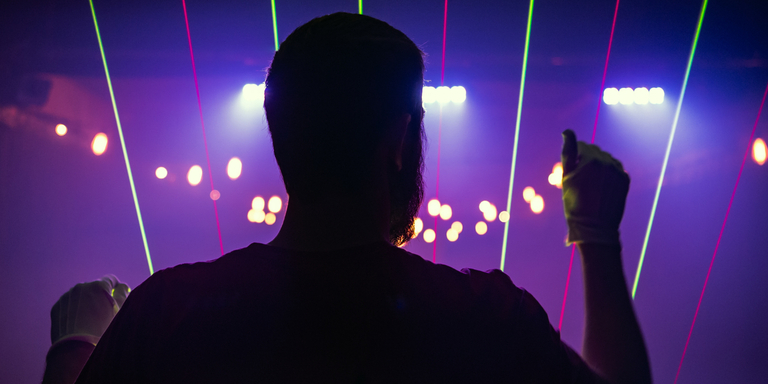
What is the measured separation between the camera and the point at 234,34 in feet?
7.76

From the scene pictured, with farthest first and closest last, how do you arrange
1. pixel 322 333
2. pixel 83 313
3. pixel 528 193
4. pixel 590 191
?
pixel 528 193 < pixel 83 313 < pixel 590 191 < pixel 322 333

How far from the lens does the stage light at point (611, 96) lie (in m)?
2.44

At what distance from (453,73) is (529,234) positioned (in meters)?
1.15

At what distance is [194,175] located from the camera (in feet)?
8.03

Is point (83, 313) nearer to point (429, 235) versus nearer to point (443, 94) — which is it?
point (429, 235)

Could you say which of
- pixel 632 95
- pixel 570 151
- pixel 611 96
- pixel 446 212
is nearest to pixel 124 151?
pixel 446 212

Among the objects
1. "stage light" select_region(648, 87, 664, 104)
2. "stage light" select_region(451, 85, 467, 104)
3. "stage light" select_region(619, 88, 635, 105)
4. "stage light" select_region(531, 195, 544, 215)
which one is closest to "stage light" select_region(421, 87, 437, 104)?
"stage light" select_region(451, 85, 467, 104)

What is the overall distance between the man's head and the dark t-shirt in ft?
0.33

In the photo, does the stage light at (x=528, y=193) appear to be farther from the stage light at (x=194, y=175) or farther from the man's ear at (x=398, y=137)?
the man's ear at (x=398, y=137)

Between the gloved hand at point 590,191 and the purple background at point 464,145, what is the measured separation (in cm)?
200

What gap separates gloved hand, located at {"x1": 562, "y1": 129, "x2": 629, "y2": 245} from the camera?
0.45 meters

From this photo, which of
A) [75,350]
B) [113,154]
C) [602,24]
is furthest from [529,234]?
[113,154]

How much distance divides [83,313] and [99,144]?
88.4 inches

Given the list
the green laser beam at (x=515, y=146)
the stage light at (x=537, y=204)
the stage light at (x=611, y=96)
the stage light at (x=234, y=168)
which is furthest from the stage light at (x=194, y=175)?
the stage light at (x=611, y=96)
